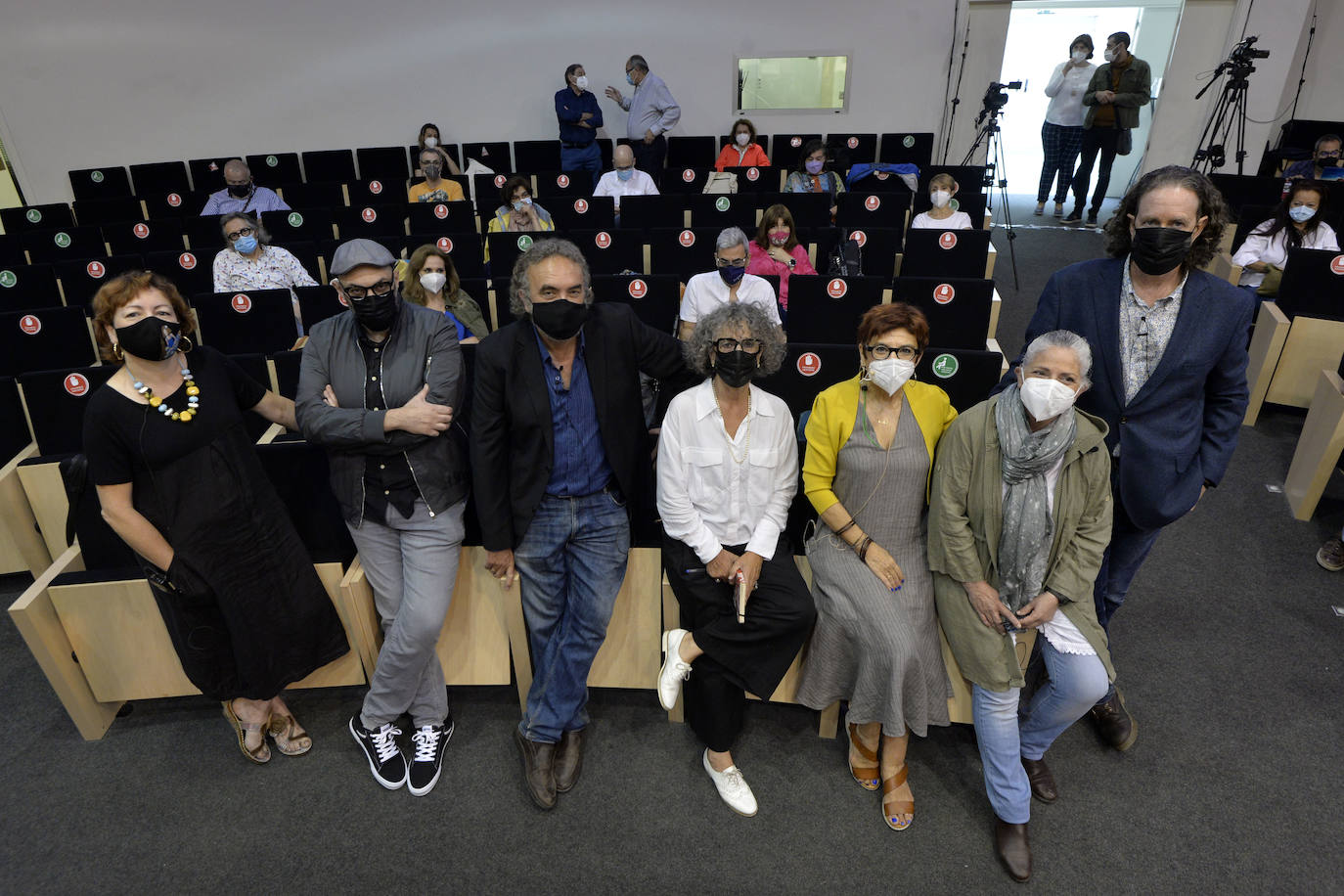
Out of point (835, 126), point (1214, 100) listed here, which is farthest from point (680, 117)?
A: point (1214, 100)

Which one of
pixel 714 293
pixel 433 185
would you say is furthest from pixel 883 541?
pixel 433 185

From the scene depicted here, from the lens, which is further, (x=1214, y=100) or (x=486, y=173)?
(x=1214, y=100)

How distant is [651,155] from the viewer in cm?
768

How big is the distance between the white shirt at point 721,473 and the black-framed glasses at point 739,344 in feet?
0.47

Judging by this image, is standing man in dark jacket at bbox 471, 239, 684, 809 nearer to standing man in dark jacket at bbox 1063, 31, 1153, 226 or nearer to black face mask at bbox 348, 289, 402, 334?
black face mask at bbox 348, 289, 402, 334

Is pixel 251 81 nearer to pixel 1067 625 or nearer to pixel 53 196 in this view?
pixel 53 196

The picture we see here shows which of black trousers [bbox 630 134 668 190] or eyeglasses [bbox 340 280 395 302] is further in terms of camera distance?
black trousers [bbox 630 134 668 190]

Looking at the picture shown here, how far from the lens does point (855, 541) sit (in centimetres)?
217

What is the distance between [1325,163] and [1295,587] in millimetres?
5027

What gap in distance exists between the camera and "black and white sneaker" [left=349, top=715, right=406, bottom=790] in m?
2.28

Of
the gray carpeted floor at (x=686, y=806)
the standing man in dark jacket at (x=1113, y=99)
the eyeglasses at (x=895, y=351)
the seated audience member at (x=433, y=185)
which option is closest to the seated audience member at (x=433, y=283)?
the gray carpeted floor at (x=686, y=806)

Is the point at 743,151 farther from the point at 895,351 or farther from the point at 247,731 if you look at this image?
the point at 247,731

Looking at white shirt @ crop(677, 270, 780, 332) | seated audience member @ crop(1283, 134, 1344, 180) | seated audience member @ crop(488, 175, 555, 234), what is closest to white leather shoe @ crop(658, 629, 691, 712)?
white shirt @ crop(677, 270, 780, 332)

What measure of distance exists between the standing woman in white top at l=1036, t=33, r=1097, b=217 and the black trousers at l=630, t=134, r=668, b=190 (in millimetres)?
3824
